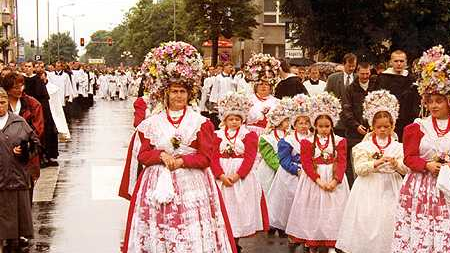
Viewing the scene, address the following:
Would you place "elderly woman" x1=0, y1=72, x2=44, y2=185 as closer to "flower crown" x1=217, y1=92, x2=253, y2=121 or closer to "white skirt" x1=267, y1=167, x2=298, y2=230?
"flower crown" x1=217, y1=92, x2=253, y2=121

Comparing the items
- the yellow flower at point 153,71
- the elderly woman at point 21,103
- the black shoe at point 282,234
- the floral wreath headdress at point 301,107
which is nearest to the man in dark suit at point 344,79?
the black shoe at point 282,234

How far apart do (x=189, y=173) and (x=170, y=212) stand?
36 cm

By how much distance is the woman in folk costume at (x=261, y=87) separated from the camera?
12141mm

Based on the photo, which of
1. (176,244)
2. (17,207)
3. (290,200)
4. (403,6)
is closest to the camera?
(176,244)

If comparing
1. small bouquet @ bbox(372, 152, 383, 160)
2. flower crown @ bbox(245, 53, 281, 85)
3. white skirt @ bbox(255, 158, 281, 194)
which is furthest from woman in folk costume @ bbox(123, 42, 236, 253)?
flower crown @ bbox(245, 53, 281, 85)

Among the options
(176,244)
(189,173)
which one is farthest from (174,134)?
(176,244)

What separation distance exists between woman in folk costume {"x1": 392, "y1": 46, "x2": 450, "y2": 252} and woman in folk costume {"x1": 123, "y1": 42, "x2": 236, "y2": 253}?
154cm

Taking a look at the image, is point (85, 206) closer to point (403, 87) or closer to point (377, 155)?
point (403, 87)

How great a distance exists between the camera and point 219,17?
49.8m

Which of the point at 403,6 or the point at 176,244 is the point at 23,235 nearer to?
the point at 176,244

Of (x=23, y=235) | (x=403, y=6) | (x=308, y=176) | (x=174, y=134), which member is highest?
(x=403, y=6)

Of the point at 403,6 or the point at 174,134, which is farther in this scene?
the point at 403,6

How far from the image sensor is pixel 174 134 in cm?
764

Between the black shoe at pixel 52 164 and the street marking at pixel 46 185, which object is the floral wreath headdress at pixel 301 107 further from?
the black shoe at pixel 52 164
